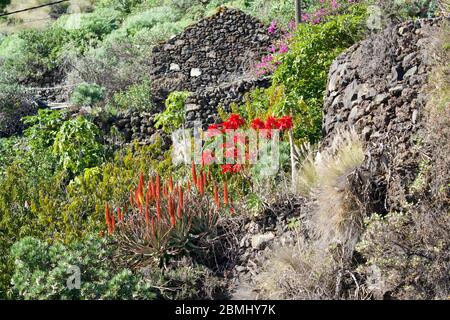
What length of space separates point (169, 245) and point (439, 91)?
3.68 metres

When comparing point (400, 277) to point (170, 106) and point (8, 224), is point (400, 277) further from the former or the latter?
point (170, 106)

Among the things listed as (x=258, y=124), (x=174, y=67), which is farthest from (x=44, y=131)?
(x=174, y=67)

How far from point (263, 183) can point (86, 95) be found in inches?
251

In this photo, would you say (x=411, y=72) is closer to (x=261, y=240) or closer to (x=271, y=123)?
(x=271, y=123)

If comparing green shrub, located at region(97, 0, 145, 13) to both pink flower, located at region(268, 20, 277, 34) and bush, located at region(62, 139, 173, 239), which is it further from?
bush, located at region(62, 139, 173, 239)

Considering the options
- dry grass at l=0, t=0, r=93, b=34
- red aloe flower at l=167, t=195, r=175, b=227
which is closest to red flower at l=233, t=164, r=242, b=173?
red aloe flower at l=167, t=195, r=175, b=227

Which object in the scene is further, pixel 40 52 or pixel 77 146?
pixel 40 52

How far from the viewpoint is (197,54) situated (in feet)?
61.5

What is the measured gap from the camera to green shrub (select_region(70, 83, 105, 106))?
1595cm

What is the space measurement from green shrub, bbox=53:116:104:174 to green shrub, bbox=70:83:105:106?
2230mm

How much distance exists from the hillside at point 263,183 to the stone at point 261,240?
0.06 feet

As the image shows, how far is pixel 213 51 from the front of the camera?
739 inches

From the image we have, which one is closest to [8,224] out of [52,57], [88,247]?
[88,247]

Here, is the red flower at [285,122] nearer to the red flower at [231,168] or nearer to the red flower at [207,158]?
the red flower at [231,168]
